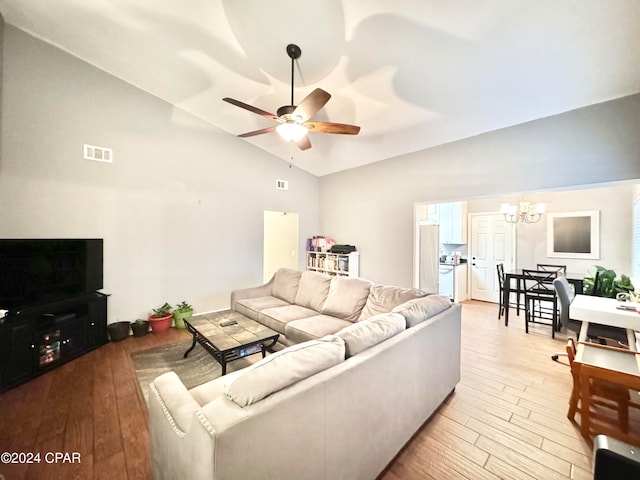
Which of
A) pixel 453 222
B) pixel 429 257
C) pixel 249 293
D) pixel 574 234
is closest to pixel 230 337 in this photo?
pixel 249 293

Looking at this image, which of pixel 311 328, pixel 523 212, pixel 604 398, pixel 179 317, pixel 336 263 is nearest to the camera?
pixel 604 398

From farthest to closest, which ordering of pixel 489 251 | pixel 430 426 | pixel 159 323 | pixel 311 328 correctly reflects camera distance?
pixel 489 251 → pixel 159 323 → pixel 311 328 → pixel 430 426

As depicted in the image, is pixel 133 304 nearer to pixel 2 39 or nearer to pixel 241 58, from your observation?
pixel 2 39

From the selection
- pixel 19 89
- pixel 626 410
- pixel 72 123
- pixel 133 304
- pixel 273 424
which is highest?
pixel 19 89

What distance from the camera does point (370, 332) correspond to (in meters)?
1.59

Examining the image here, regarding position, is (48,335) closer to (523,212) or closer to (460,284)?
(460,284)

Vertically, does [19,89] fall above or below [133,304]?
above

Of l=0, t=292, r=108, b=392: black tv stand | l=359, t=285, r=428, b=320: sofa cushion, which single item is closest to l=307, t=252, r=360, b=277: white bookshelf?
l=359, t=285, r=428, b=320: sofa cushion

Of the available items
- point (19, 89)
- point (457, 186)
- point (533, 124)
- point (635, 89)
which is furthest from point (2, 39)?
point (635, 89)

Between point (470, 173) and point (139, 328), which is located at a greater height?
point (470, 173)

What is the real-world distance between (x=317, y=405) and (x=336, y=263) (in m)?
4.51

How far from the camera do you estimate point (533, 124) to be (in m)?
3.33

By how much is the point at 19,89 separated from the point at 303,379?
14.8ft

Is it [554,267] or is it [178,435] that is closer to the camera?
[178,435]
